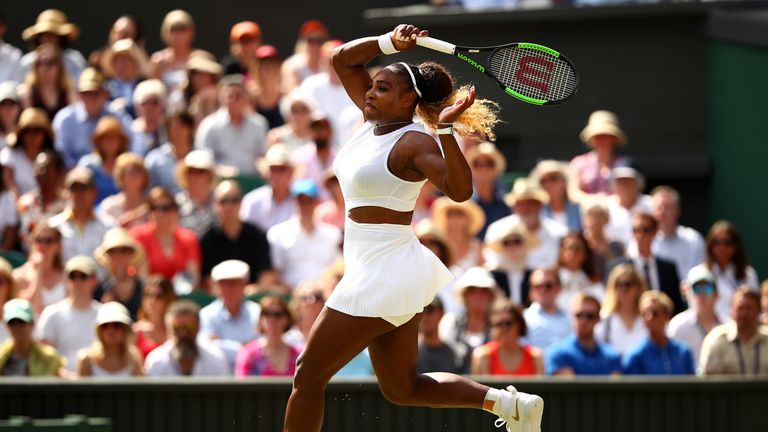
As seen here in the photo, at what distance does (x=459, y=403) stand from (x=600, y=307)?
357 centimetres

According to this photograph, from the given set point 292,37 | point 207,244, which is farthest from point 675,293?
point 292,37

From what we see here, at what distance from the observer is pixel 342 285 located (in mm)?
5473

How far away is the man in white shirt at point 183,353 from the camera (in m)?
8.30

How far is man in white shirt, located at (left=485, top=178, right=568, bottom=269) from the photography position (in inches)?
386

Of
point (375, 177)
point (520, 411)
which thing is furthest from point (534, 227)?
point (375, 177)

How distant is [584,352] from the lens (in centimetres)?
860

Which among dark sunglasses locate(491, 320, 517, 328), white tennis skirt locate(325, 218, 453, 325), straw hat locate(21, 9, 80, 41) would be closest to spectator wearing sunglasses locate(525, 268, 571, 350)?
dark sunglasses locate(491, 320, 517, 328)

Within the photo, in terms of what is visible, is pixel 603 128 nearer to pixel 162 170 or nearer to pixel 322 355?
pixel 162 170

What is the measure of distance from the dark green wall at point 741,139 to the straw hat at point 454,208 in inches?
106

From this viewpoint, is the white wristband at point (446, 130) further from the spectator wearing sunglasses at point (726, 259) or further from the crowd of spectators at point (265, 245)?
the spectator wearing sunglasses at point (726, 259)

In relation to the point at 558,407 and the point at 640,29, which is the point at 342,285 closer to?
the point at 558,407

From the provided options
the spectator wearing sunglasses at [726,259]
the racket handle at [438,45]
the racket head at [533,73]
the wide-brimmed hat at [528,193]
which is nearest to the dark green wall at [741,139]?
the spectator wearing sunglasses at [726,259]

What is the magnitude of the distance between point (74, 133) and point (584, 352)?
4.57 m

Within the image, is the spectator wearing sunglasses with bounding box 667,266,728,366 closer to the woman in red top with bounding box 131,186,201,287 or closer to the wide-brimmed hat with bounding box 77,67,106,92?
the woman in red top with bounding box 131,186,201,287
